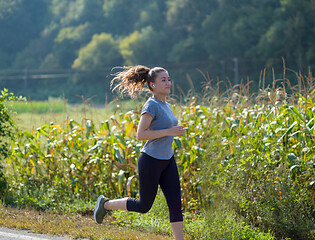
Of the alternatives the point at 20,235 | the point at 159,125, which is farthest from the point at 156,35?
the point at 159,125

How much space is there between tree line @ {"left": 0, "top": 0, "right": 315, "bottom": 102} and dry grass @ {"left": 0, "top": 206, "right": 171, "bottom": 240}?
2986 cm

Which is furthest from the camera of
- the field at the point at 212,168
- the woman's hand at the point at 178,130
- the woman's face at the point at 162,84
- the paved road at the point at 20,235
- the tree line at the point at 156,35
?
the tree line at the point at 156,35

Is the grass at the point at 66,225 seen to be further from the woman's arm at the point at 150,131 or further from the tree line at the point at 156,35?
the tree line at the point at 156,35

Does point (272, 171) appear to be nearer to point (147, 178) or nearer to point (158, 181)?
point (158, 181)

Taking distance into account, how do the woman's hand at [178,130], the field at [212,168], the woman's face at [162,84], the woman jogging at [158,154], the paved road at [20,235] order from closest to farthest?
the woman's hand at [178,130]
the woman jogging at [158,154]
the woman's face at [162,84]
the paved road at [20,235]
the field at [212,168]

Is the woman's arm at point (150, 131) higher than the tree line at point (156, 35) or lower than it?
lower

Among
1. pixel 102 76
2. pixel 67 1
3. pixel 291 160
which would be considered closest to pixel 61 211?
pixel 291 160

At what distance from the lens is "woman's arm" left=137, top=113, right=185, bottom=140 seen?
423 centimetres

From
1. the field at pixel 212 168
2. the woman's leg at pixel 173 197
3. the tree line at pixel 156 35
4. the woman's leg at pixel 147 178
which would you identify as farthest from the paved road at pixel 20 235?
the tree line at pixel 156 35

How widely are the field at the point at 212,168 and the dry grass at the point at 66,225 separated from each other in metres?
0.20

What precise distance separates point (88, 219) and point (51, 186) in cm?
126

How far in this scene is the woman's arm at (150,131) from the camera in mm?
4227

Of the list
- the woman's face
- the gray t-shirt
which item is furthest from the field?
the woman's face

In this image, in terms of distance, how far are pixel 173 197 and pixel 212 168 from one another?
158 cm
